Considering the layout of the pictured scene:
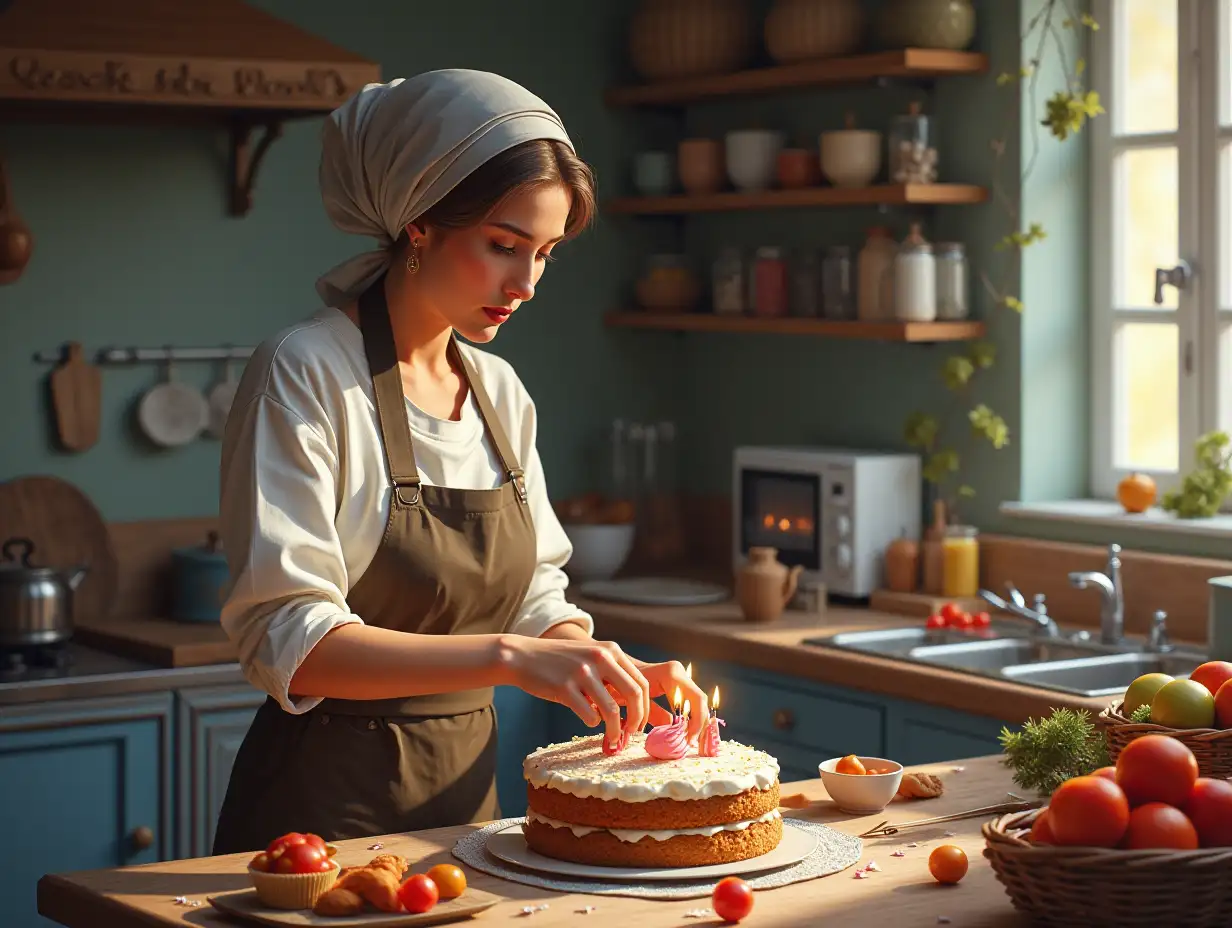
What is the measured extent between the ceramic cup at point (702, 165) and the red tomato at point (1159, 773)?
10.2 feet

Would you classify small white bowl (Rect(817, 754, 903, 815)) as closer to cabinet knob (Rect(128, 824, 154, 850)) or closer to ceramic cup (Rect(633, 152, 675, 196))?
cabinet knob (Rect(128, 824, 154, 850))

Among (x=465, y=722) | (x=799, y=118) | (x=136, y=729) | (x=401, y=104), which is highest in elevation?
(x=799, y=118)

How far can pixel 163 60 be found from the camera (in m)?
3.75

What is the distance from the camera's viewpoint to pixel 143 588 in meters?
4.31

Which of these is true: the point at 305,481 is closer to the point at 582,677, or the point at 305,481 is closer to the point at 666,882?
the point at 582,677

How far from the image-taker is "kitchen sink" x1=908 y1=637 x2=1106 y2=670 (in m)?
3.69

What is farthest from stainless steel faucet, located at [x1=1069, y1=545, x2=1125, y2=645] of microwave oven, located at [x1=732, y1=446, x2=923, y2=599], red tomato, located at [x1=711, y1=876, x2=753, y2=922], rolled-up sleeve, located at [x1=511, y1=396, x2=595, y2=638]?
red tomato, located at [x1=711, y1=876, x2=753, y2=922]

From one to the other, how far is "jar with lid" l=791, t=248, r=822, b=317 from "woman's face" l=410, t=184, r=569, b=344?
2155mm

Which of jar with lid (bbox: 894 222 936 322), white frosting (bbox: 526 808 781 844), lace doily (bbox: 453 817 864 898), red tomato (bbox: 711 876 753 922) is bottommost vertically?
lace doily (bbox: 453 817 864 898)

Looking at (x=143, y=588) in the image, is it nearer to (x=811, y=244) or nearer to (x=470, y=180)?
(x=811, y=244)

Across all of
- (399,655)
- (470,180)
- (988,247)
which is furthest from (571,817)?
(988,247)

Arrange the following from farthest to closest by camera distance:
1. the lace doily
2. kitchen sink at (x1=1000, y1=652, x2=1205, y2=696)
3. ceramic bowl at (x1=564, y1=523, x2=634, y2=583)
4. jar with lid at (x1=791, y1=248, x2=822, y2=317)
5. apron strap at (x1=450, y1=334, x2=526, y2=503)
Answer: ceramic bowl at (x1=564, y1=523, x2=634, y2=583) → jar with lid at (x1=791, y1=248, x2=822, y2=317) → kitchen sink at (x1=1000, y1=652, x2=1205, y2=696) → apron strap at (x1=450, y1=334, x2=526, y2=503) → the lace doily

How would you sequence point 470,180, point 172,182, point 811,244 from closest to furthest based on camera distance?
1. point 470,180
2. point 172,182
3. point 811,244

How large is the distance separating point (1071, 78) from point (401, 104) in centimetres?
223
